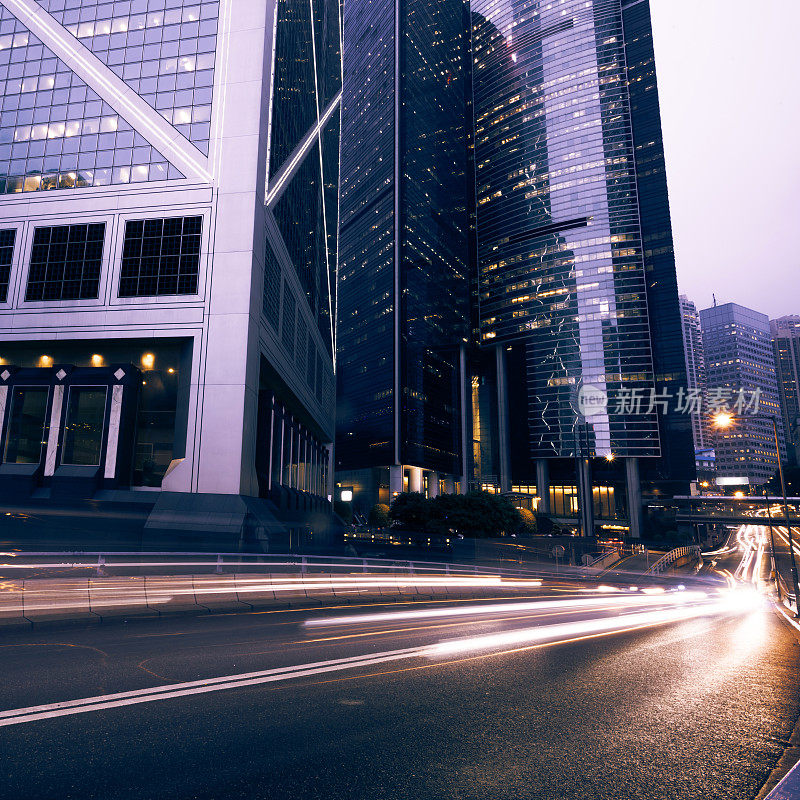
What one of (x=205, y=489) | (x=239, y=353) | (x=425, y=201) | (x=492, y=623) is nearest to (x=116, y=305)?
(x=239, y=353)

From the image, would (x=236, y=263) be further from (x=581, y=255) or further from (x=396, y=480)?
(x=581, y=255)

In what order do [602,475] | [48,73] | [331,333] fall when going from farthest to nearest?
[602,475] → [331,333] → [48,73]

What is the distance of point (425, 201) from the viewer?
136 meters

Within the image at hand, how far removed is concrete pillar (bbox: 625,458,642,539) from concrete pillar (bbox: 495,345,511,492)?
95.1ft

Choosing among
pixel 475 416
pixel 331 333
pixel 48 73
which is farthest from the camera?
pixel 475 416

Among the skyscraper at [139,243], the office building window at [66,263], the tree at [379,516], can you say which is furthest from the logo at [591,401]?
the office building window at [66,263]

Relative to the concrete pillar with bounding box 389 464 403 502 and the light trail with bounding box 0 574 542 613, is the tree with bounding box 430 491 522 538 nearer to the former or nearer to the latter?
the light trail with bounding box 0 574 542 613

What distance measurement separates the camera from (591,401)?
4621 inches

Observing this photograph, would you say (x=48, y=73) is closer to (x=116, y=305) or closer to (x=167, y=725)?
(x=116, y=305)

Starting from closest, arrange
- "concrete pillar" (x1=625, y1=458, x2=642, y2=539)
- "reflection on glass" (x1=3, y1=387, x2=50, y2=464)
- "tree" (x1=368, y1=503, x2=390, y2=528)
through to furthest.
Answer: "reflection on glass" (x1=3, y1=387, x2=50, y2=464)
"tree" (x1=368, y1=503, x2=390, y2=528)
"concrete pillar" (x1=625, y1=458, x2=642, y2=539)

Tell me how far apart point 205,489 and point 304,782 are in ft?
101

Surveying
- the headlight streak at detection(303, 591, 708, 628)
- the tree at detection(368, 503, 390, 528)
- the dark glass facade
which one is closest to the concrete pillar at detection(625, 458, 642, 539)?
the dark glass facade

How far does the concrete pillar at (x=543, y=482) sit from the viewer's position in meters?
124

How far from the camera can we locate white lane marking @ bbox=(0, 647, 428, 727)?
16.9 feet
